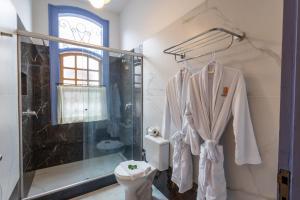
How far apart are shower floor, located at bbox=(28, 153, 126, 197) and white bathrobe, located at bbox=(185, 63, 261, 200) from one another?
1712 mm

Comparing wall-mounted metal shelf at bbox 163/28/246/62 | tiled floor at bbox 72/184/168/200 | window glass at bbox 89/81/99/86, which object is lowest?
tiled floor at bbox 72/184/168/200

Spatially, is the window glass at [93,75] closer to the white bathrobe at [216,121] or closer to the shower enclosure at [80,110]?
the shower enclosure at [80,110]

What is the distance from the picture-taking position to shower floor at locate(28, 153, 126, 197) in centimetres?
226

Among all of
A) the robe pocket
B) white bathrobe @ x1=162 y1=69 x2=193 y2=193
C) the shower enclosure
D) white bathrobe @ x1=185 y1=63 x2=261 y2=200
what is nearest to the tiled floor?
the shower enclosure

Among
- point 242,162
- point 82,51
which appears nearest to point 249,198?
point 242,162

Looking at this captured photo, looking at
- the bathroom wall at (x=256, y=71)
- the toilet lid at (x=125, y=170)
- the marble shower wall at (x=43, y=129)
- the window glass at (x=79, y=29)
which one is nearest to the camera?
the bathroom wall at (x=256, y=71)

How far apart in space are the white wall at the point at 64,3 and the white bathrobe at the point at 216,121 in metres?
2.71

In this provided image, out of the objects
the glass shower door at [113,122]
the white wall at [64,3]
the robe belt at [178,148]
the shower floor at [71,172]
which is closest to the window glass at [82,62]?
the glass shower door at [113,122]

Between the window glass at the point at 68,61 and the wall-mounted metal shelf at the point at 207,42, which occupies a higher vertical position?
the window glass at the point at 68,61

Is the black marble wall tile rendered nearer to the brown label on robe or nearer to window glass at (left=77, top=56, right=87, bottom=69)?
window glass at (left=77, top=56, right=87, bottom=69)

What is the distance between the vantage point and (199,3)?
5.27 ft

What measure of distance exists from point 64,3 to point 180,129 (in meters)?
3.09

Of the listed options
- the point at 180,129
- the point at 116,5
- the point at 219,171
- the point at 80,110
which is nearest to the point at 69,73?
the point at 80,110

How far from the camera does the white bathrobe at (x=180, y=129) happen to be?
1.56 m
